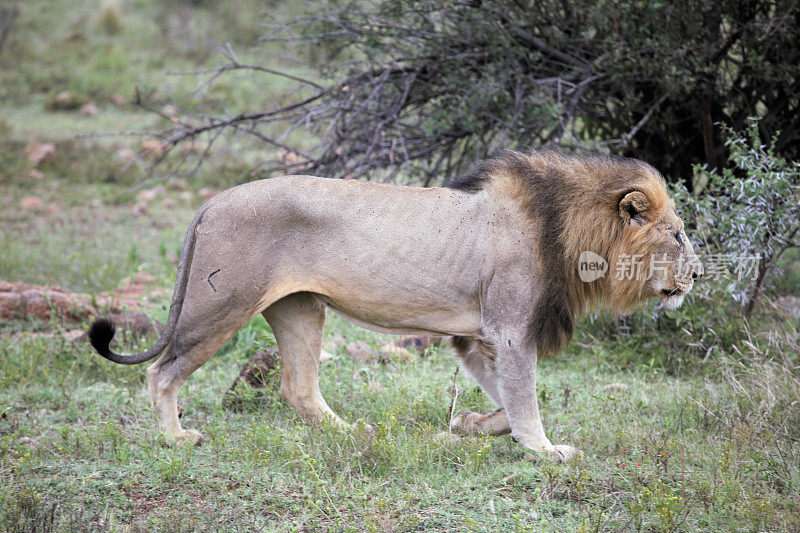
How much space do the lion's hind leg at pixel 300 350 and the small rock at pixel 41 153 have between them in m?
8.08

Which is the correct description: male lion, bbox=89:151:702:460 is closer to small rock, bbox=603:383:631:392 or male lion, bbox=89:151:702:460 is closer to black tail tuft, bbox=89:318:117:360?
black tail tuft, bbox=89:318:117:360

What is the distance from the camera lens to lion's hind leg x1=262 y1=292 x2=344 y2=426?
4164 mm

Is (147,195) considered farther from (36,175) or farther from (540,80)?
(540,80)

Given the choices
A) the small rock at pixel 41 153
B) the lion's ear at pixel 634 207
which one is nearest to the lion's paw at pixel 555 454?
the lion's ear at pixel 634 207

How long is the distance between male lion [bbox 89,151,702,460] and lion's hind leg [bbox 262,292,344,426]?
282mm

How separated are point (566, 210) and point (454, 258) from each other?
60 centimetres

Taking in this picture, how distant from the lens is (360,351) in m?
5.33

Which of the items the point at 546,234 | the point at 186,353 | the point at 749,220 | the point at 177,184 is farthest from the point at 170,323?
the point at 177,184

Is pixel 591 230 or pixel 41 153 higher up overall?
pixel 591 230

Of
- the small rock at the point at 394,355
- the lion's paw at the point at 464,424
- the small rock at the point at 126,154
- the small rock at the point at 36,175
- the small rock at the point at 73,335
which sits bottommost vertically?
the small rock at the point at 36,175

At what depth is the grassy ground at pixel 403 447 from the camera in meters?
3.14

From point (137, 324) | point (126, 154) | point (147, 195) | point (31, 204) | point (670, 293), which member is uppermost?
point (670, 293)

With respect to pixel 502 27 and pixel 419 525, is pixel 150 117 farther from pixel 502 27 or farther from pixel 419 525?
pixel 419 525

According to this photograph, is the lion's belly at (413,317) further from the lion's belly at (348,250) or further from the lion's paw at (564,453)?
the lion's paw at (564,453)
